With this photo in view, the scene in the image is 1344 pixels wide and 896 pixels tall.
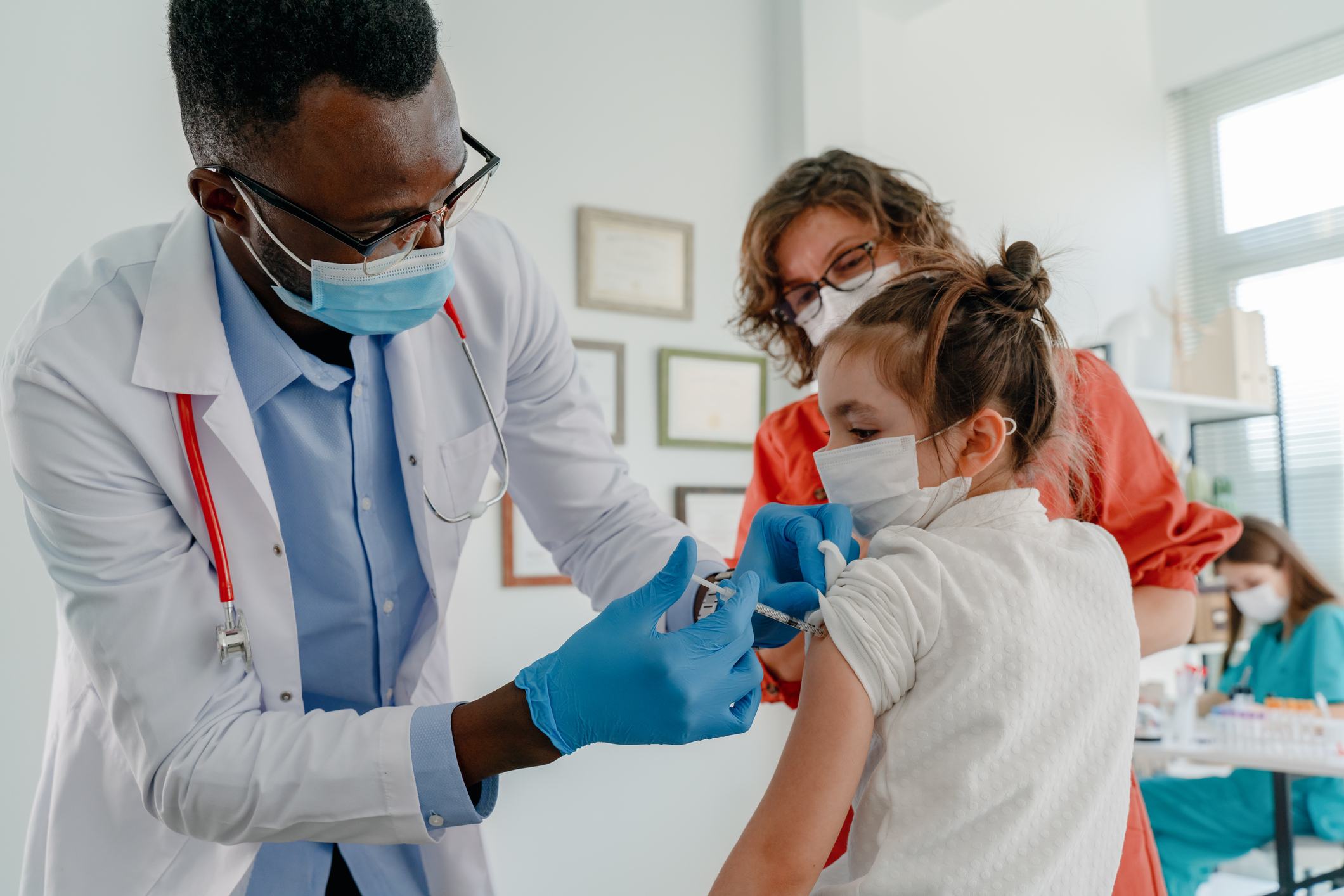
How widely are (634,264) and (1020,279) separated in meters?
1.85

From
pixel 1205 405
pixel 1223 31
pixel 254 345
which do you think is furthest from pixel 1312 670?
pixel 254 345

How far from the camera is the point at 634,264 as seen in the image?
9.29 ft

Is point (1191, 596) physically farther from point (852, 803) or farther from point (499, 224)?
point (499, 224)

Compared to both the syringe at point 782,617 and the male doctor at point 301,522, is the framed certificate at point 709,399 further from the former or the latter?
the syringe at point 782,617

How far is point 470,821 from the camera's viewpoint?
0.94m

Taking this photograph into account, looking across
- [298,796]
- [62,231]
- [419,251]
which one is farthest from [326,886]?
[62,231]

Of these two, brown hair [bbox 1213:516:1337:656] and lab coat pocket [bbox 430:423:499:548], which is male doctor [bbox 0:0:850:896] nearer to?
lab coat pocket [bbox 430:423:499:548]

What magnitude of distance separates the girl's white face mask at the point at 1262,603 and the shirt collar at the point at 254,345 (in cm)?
374

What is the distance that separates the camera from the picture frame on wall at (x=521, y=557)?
2574 millimetres

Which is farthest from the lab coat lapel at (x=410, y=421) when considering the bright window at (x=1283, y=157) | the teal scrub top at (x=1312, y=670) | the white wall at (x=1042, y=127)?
the bright window at (x=1283, y=157)

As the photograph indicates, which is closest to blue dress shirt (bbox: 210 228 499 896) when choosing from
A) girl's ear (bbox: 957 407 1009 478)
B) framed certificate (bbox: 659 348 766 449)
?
girl's ear (bbox: 957 407 1009 478)

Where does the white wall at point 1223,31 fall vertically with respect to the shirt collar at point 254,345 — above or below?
above

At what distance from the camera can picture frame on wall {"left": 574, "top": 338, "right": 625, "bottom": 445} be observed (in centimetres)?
274

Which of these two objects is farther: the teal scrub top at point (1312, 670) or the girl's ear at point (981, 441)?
the teal scrub top at point (1312, 670)
